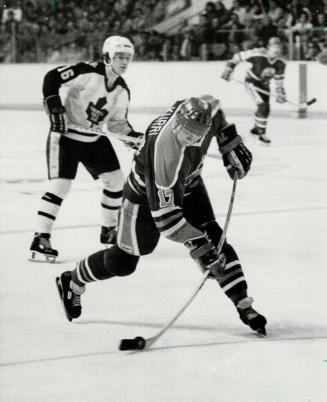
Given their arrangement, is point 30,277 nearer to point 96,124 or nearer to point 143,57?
point 96,124

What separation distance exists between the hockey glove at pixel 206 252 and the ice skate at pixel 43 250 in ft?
5.64

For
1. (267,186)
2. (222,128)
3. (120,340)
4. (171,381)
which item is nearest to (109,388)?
(171,381)

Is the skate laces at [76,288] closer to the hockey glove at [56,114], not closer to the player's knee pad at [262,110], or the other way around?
the hockey glove at [56,114]

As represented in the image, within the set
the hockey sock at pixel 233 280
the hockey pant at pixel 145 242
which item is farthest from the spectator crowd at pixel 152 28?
the hockey sock at pixel 233 280

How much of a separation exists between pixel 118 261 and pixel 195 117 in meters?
0.65

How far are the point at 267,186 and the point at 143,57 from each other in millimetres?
8069

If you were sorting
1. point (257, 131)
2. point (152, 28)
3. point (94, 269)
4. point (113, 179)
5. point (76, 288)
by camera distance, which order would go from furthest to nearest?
point (152, 28) → point (257, 131) → point (113, 179) → point (76, 288) → point (94, 269)

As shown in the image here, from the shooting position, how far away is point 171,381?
10.1 ft

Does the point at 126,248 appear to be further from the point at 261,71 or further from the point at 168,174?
the point at 261,71

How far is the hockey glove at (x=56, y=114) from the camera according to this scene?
500 centimetres

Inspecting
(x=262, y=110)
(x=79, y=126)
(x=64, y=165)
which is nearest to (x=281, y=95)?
(x=262, y=110)

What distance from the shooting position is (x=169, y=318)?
3898 mm

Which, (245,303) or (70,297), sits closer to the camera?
(245,303)

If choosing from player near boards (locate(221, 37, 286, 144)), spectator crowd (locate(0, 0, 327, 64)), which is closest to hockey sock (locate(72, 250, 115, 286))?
player near boards (locate(221, 37, 286, 144))
